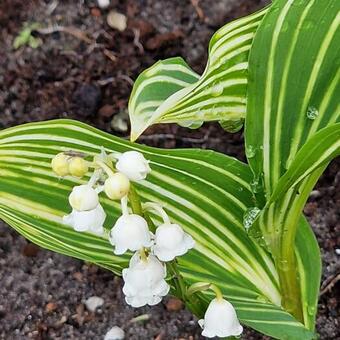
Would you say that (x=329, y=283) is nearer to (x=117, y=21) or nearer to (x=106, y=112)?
(x=106, y=112)

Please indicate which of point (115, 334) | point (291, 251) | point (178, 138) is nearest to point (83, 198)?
point (291, 251)

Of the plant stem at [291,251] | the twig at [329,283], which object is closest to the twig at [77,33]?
the twig at [329,283]

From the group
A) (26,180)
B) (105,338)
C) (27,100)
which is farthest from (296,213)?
(27,100)

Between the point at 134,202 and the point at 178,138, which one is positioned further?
the point at 178,138

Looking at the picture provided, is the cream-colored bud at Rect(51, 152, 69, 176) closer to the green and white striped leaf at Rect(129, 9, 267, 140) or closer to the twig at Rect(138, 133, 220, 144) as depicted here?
the green and white striped leaf at Rect(129, 9, 267, 140)

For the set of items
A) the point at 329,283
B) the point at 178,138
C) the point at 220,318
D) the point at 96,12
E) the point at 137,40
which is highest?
the point at 96,12

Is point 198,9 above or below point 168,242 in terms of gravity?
above

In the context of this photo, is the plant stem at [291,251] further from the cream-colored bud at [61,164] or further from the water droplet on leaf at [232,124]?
the cream-colored bud at [61,164]

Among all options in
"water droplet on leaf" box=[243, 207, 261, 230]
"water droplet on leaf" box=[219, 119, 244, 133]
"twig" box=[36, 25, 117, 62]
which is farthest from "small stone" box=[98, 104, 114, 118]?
"water droplet on leaf" box=[243, 207, 261, 230]
